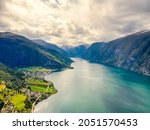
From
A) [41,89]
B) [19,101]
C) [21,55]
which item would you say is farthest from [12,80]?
[21,55]

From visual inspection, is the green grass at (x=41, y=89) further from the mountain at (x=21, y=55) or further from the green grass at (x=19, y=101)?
the mountain at (x=21, y=55)

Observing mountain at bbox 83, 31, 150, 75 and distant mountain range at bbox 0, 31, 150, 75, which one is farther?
mountain at bbox 83, 31, 150, 75

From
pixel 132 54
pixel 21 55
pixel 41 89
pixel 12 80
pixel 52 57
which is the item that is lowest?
pixel 41 89

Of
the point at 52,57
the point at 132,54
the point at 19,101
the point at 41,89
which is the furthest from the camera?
the point at 52,57

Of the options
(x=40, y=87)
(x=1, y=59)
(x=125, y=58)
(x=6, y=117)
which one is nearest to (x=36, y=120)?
(x=6, y=117)

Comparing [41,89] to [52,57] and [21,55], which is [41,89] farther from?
[52,57]

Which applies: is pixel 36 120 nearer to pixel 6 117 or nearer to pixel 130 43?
pixel 6 117

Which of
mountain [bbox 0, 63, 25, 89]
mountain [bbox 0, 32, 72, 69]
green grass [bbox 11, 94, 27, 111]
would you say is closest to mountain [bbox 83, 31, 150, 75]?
mountain [bbox 0, 32, 72, 69]

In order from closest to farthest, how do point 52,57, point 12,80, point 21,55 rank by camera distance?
1. point 12,80
2. point 21,55
3. point 52,57

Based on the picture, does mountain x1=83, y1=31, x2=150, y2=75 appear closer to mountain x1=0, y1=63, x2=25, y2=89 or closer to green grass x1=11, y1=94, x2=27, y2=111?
mountain x1=0, y1=63, x2=25, y2=89

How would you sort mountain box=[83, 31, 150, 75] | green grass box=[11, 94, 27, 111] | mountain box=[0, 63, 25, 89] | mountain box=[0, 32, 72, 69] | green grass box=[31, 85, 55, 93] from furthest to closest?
1. mountain box=[83, 31, 150, 75]
2. mountain box=[0, 32, 72, 69]
3. mountain box=[0, 63, 25, 89]
4. green grass box=[31, 85, 55, 93]
5. green grass box=[11, 94, 27, 111]
